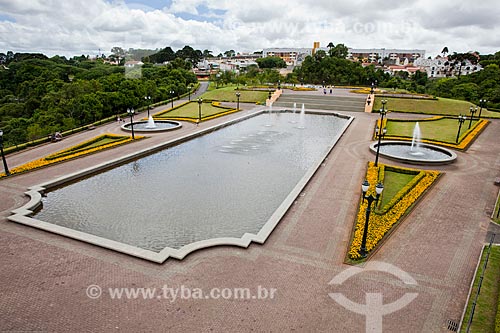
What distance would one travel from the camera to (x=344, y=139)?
22094 millimetres

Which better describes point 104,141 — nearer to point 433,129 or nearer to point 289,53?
point 433,129

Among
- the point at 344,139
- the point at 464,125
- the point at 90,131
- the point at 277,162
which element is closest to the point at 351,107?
the point at 464,125

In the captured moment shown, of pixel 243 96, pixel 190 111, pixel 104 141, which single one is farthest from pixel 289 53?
pixel 104 141

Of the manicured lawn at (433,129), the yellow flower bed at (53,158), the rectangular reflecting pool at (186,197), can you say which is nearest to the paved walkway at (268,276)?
the rectangular reflecting pool at (186,197)

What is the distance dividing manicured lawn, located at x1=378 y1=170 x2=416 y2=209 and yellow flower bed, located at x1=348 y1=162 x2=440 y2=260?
1.48 feet

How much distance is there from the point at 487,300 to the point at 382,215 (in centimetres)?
420

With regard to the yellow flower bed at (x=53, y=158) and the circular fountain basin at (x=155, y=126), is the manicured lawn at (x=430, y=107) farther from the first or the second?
the yellow flower bed at (x=53, y=158)

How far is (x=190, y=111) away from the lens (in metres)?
33.3

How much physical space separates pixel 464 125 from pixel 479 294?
23.8 meters

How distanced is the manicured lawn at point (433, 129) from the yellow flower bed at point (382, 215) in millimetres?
9375

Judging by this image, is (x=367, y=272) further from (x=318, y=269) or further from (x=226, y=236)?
(x=226, y=236)

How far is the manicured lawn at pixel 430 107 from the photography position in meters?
32.5

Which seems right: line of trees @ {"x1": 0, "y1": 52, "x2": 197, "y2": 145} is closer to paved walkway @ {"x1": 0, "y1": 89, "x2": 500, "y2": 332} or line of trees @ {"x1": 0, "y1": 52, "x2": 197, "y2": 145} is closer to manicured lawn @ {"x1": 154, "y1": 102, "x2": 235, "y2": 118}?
manicured lawn @ {"x1": 154, "y1": 102, "x2": 235, "y2": 118}

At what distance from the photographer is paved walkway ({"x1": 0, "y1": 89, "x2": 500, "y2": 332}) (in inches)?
263
